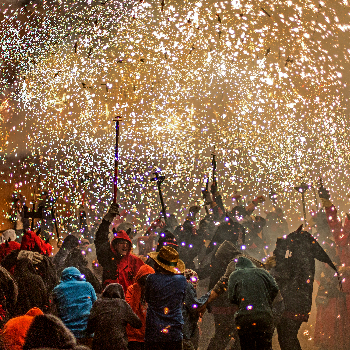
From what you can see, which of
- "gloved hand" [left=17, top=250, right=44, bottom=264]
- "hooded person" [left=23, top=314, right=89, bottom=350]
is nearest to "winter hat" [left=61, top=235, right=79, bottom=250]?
"gloved hand" [left=17, top=250, right=44, bottom=264]

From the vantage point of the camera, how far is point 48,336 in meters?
2.63

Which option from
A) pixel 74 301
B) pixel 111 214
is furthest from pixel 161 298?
pixel 111 214

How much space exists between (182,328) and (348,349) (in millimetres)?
3244

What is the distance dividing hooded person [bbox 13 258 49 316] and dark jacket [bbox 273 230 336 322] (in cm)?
288

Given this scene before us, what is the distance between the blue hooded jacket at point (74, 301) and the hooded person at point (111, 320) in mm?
A: 184

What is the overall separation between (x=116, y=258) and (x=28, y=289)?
1.22 m

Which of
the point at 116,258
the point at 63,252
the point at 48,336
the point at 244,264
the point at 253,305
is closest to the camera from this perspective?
the point at 48,336

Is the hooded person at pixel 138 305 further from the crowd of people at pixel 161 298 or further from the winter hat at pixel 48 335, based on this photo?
the winter hat at pixel 48 335

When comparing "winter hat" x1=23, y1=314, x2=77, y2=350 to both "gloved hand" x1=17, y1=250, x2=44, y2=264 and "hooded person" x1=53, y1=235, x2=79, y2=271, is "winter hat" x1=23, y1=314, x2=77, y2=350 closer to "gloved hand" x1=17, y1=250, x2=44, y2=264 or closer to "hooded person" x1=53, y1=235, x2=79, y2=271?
"gloved hand" x1=17, y1=250, x2=44, y2=264

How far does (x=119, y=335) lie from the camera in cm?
421

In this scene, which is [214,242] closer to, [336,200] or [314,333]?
[314,333]

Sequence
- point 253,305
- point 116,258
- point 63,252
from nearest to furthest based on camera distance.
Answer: point 253,305 → point 116,258 → point 63,252

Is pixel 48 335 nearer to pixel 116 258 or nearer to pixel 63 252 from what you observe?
pixel 116 258

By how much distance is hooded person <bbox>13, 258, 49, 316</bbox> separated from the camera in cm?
491
